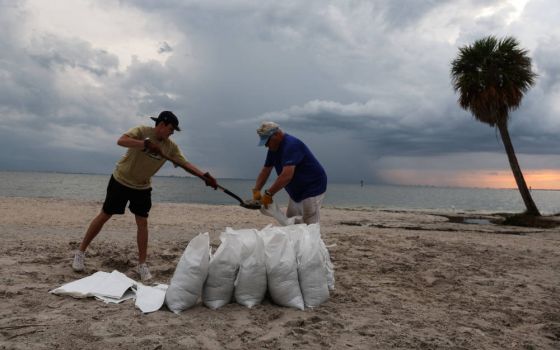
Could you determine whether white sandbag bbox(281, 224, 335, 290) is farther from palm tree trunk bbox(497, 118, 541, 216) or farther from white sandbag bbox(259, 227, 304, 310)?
palm tree trunk bbox(497, 118, 541, 216)

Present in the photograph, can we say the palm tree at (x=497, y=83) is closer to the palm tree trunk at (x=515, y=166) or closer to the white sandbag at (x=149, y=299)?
the palm tree trunk at (x=515, y=166)

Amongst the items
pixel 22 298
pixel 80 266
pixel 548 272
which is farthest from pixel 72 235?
pixel 548 272

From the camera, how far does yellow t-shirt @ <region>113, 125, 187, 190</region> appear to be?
13.4 ft

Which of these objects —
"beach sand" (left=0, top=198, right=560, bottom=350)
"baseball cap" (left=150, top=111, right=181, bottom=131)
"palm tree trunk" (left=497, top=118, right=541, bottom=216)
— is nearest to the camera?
"beach sand" (left=0, top=198, right=560, bottom=350)

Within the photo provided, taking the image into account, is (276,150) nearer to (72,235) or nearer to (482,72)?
(72,235)

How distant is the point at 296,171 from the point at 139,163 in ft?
5.05

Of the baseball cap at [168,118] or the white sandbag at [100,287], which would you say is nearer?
the white sandbag at [100,287]

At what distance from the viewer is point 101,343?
2.57 m

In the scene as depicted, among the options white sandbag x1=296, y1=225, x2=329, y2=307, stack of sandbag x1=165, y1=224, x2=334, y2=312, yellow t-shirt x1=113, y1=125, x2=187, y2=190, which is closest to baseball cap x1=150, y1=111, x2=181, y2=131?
yellow t-shirt x1=113, y1=125, x2=187, y2=190

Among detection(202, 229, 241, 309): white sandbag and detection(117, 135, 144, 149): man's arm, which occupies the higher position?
detection(117, 135, 144, 149): man's arm

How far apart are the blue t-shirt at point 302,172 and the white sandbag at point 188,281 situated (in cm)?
139

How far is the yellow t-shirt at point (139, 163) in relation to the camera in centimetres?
409

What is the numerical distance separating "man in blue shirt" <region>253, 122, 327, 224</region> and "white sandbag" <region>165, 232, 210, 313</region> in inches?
45.0

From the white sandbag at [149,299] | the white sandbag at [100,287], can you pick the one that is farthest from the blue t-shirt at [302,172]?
the white sandbag at [100,287]
